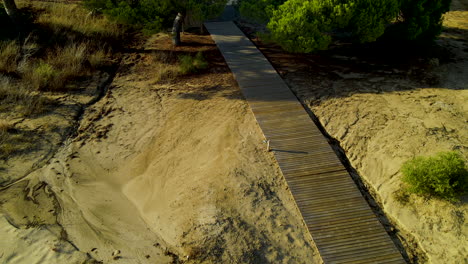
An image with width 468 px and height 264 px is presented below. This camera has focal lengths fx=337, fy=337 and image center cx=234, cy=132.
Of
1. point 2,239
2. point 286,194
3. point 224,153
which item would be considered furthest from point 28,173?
point 286,194

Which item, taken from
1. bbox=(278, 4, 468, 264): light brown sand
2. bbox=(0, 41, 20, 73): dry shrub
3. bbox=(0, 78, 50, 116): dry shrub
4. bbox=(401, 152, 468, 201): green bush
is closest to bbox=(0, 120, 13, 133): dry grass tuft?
bbox=(0, 78, 50, 116): dry shrub

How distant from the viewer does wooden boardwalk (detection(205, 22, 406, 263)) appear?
18.9 feet

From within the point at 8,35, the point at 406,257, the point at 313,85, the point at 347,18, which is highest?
the point at 347,18

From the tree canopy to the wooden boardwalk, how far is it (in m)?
1.41

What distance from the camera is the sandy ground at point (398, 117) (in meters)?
6.01

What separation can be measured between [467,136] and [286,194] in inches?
173

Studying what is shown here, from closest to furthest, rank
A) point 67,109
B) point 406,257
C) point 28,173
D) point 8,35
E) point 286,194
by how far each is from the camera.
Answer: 1. point 406,257
2. point 286,194
3. point 28,173
4. point 67,109
5. point 8,35

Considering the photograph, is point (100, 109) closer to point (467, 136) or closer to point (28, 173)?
point (28, 173)

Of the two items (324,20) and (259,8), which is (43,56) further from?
(324,20)

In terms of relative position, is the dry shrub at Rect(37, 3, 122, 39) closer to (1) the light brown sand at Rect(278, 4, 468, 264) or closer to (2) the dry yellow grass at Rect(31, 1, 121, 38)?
(2) the dry yellow grass at Rect(31, 1, 121, 38)

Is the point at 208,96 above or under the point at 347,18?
under

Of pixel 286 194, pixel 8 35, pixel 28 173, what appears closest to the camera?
pixel 286 194

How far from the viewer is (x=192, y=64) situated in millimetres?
10852

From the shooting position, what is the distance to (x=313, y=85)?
9.80m
